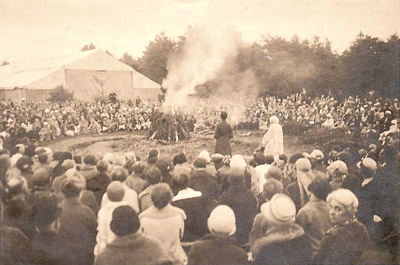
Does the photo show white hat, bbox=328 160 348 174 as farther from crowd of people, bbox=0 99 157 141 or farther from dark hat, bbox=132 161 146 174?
crowd of people, bbox=0 99 157 141

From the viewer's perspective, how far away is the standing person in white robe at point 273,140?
4508 mm

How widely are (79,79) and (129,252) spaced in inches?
89.7

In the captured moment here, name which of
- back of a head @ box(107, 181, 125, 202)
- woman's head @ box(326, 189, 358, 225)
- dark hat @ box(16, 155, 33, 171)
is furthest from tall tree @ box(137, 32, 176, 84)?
woman's head @ box(326, 189, 358, 225)

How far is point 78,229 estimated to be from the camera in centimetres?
294

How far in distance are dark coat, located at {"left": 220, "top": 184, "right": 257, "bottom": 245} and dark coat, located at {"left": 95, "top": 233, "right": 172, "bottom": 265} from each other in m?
1.04

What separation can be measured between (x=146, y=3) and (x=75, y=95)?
124 cm

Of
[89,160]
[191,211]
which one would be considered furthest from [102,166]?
[191,211]

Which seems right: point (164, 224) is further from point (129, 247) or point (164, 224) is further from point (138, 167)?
point (138, 167)

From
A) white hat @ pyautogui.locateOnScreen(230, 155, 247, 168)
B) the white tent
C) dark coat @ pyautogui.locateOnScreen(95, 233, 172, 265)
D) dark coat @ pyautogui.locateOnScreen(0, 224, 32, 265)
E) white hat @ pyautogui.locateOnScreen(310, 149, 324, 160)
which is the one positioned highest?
the white tent

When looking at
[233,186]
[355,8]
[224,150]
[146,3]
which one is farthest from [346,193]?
[146,3]

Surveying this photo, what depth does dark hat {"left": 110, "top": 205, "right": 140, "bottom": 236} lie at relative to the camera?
95.3 inches

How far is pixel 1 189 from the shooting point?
142 inches

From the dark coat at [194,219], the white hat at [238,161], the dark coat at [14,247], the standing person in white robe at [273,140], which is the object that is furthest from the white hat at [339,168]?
the dark coat at [14,247]

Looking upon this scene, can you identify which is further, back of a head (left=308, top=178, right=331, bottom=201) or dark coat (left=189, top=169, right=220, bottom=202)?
dark coat (left=189, top=169, right=220, bottom=202)
